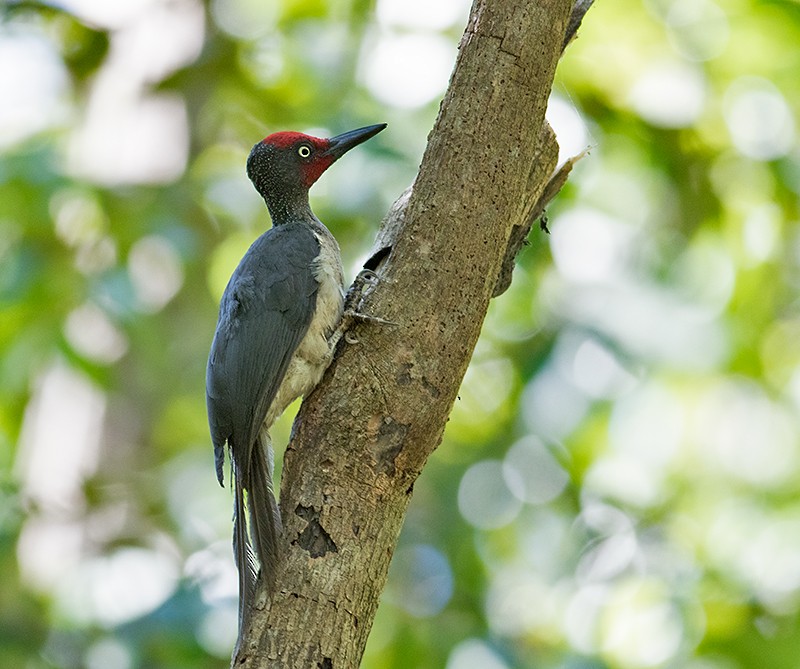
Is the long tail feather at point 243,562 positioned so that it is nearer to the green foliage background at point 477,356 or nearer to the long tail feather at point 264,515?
the long tail feather at point 264,515

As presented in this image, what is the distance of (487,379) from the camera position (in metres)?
5.80

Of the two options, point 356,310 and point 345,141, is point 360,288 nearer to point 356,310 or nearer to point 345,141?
point 356,310

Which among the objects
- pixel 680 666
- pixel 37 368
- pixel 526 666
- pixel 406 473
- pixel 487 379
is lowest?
pixel 406 473

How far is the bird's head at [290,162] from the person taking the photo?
409 centimetres

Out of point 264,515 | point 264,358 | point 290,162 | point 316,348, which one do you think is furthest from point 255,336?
point 290,162

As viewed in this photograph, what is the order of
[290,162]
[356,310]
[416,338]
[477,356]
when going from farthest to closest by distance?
[477,356], [290,162], [356,310], [416,338]

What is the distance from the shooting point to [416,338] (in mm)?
2799

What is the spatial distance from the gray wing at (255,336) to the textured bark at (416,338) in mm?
336

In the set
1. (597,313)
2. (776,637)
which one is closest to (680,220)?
(597,313)

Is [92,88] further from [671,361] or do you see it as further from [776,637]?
[776,637]

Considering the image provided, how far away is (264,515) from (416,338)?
Answer: 67 centimetres

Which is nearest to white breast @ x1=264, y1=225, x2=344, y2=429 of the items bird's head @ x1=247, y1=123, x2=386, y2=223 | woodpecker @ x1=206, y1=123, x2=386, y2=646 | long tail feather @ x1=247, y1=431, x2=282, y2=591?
woodpecker @ x1=206, y1=123, x2=386, y2=646

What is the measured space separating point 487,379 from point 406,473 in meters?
3.09

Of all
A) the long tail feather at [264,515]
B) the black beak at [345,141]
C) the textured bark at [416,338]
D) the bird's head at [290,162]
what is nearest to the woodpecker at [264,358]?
the long tail feather at [264,515]
